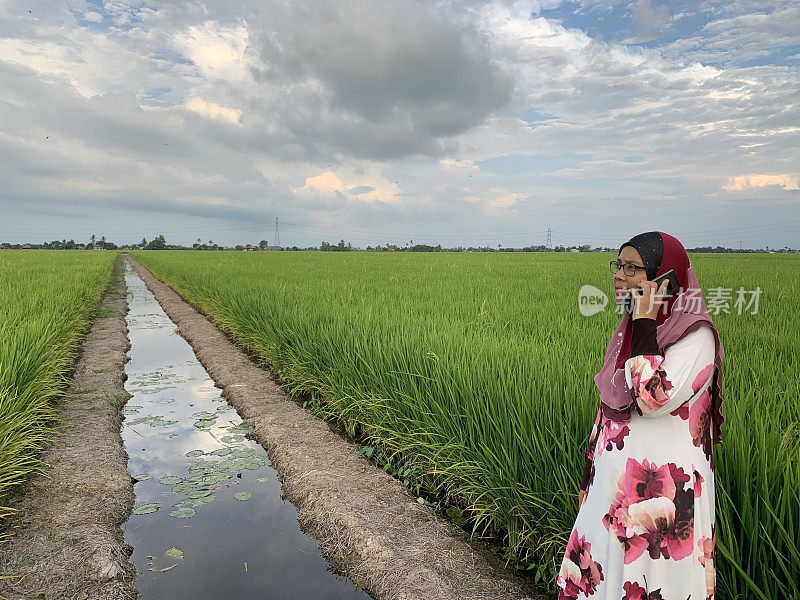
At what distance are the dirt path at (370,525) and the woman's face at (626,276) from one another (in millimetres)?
1536

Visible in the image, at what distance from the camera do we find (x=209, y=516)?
298 centimetres

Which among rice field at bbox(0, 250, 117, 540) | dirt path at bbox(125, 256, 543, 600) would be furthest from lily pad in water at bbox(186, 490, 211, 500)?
rice field at bbox(0, 250, 117, 540)

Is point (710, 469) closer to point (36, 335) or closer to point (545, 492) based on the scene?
point (545, 492)

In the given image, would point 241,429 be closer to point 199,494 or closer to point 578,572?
point 199,494

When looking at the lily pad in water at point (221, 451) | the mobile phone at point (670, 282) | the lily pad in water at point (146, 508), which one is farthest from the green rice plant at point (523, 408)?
the lily pad in water at point (146, 508)

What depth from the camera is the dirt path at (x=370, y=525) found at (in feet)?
7.34

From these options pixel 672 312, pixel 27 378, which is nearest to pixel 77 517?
pixel 27 378

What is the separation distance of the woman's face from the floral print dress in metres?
0.17

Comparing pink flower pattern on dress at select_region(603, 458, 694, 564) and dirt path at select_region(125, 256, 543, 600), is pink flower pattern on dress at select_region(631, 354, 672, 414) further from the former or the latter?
dirt path at select_region(125, 256, 543, 600)

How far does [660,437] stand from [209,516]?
8.62 feet

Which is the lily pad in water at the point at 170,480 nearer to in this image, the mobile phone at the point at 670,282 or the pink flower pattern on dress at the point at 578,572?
the pink flower pattern on dress at the point at 578,572

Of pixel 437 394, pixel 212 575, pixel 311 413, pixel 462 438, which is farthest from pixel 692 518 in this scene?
pixel 311 413

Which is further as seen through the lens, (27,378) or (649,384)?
(27,378)

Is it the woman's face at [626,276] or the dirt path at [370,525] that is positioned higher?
the woman's face at [626,276]
